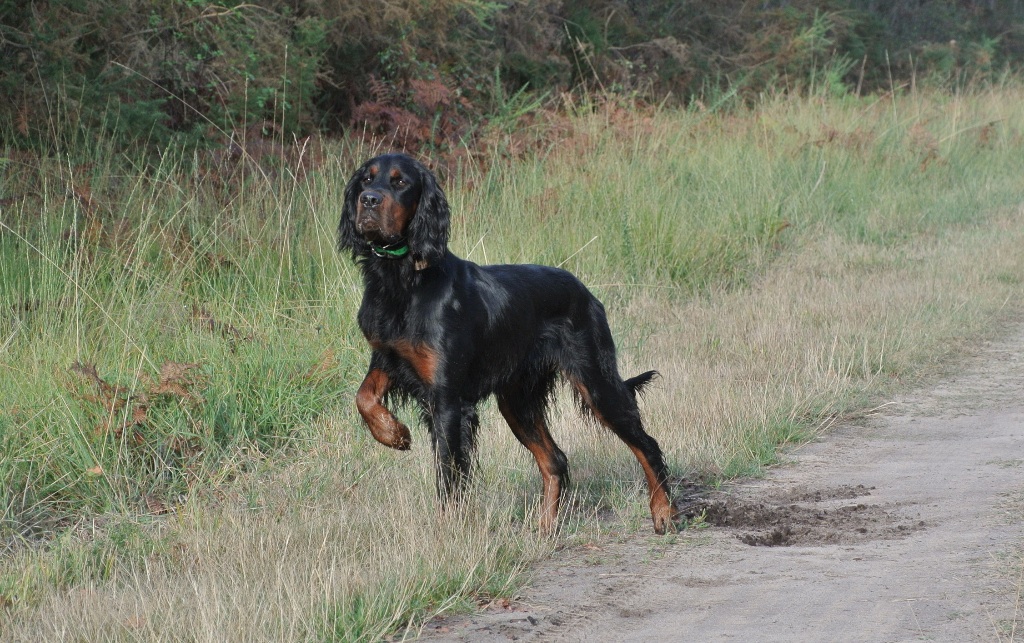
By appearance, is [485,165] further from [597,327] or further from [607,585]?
[607,585]

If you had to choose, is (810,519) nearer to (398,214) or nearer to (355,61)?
(398,214)

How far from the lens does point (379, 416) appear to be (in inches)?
158

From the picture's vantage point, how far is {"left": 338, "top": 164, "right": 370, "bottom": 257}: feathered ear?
13.9 feet

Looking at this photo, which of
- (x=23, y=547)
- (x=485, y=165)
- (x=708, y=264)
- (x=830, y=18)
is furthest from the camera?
(x=830, y=18)

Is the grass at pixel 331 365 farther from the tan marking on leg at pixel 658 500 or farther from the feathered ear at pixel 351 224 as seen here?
the feathered ear at pixel 351 224

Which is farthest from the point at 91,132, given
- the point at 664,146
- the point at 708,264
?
the point at 664,146

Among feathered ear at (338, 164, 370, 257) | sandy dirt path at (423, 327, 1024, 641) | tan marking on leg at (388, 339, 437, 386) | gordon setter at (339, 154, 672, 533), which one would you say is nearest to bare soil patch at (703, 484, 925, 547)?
sandy dirt path at (423, 327, 1024, 641)

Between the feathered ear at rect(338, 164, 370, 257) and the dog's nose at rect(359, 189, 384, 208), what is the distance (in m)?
0.21

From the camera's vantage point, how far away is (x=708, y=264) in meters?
9.23

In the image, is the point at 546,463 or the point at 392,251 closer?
the point at 392,251

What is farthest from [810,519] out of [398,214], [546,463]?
[398,214]

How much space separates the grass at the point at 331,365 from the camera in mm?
3770

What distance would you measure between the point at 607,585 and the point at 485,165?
667 centimetres

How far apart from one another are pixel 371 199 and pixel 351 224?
0.98 ft
